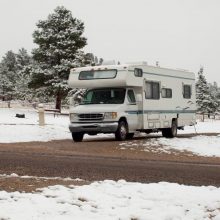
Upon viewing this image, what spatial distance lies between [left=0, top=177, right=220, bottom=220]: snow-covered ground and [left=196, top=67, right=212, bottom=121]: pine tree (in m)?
70.8

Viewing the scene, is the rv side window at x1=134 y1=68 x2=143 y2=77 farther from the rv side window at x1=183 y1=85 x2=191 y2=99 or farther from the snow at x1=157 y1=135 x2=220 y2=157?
the rv side window at x1=183 y1=85 x2=191 y2=99

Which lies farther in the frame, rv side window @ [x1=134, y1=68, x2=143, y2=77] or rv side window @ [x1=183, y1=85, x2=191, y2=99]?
rv side window @ [x1=183, y1=85, x2=191, y2=99]

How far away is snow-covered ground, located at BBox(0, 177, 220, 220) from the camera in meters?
6.86

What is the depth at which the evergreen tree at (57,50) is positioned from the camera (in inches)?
1921

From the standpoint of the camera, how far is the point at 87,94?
830 inches

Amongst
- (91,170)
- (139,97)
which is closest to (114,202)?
(91,170)

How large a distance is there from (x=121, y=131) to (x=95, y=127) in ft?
3.52

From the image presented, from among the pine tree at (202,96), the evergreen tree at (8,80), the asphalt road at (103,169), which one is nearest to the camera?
the asphalt road at (103,169)

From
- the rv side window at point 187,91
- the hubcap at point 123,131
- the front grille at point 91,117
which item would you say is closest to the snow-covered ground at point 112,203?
the front grille at point 91,117

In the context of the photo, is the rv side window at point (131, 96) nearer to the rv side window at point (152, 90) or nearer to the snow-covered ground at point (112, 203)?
the rv side window at point (152, 90)

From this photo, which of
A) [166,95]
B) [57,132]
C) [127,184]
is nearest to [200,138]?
[166,95]

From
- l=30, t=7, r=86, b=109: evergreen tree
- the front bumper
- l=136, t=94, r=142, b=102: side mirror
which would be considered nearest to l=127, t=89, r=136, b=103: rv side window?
→ l=136, t=94, r=142, b=102: side mirror

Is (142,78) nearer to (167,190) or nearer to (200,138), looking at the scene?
(200,138)

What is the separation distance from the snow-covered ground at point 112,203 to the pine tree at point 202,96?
70778 millimetres
